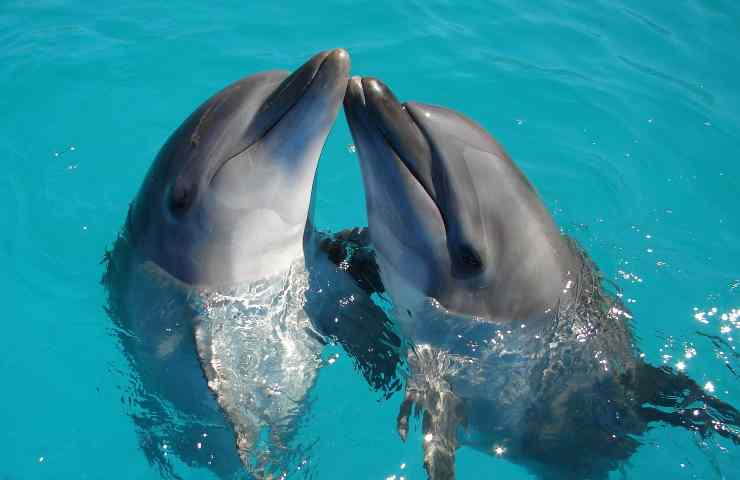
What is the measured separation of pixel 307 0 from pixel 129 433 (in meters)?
7.34

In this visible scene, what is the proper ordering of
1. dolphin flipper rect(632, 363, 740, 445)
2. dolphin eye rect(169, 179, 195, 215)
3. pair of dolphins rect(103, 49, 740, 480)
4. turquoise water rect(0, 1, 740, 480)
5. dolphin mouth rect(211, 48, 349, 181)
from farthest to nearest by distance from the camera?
turquoise water rect(0, 1, 740, 480) → dolphin flipper rect(632, 363, 740, 445) → dolphin eye rect(169, 179, 195, 215) → pair of dolphins rect(103, 49, 740, 480) → dolphin mouth rect(211, 48, 349, 181)

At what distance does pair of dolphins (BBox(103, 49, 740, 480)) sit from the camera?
4.53 metres

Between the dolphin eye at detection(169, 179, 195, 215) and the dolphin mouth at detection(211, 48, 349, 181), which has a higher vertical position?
the dolphin mouth at detection(211, 48, 349, 181)

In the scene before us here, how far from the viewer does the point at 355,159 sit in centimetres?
873

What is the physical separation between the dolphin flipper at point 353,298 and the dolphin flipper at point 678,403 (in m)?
1.82

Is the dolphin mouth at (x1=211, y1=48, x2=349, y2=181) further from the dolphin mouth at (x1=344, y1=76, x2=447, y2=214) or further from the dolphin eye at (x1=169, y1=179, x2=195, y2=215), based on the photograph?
the dolphin eye at (x1=169, y1=179, x2=195, y2=215)

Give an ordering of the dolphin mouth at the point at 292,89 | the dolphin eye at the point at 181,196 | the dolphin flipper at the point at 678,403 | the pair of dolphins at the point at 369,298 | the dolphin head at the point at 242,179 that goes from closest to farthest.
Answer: the dolphin mouth at the point at 292,89
the dolphin head at the point at 242,179
the pair of dolphins at the point at 369,298
the dolphin eye at the point at 181,196
the dolphin flipper at the point at 678,403

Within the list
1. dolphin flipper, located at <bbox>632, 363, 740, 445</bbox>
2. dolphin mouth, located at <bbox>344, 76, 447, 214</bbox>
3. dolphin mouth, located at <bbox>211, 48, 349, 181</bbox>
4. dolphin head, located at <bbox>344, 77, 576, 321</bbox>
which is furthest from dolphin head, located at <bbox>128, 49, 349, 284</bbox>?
dolphin flipper, located at <bbox>632, 363, 740, 445</bbox>

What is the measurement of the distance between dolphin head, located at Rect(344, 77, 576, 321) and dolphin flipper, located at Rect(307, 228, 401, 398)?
581mm

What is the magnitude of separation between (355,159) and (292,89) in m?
4.35

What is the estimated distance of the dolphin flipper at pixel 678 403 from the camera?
17.6 feet

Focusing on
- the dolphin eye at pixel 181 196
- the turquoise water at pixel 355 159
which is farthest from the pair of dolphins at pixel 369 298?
the turquoise water at pixel 355 159

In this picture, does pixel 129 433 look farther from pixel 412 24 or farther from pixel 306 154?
pixel 412 24

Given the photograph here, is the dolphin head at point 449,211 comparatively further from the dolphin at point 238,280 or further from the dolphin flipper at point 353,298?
the dolphin flipper at point 353,298
